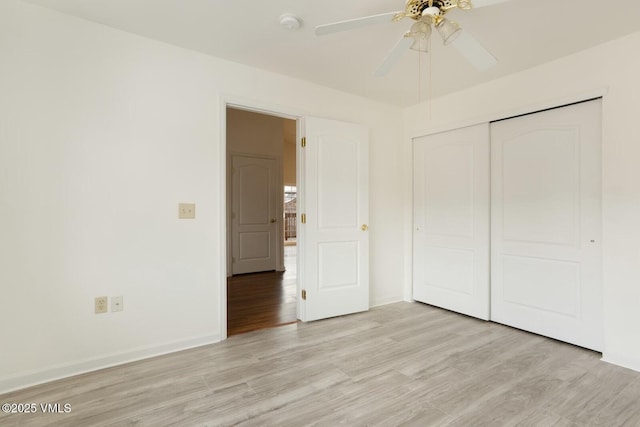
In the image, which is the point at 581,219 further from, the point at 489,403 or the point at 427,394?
the point at 427,394

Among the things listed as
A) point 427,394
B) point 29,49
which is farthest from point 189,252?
point 427,394

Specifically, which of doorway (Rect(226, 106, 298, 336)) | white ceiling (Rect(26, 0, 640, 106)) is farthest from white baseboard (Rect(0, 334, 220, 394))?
white ceiling (Rect(26, 0, 640, 106))

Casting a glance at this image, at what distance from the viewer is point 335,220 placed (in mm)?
3414

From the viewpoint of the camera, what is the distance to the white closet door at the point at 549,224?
2564 mm

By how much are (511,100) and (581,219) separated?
4.14 feet

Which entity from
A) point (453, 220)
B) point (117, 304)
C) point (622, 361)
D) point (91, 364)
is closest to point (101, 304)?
point (117, 304)

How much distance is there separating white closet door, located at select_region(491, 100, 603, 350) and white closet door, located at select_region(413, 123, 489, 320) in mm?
111

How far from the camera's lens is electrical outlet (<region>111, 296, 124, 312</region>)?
2.34 m

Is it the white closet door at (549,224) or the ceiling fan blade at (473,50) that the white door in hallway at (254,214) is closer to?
the white closet door at (549,224)

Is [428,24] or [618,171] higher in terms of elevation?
[428,24]

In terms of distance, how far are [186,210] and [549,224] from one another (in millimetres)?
3174

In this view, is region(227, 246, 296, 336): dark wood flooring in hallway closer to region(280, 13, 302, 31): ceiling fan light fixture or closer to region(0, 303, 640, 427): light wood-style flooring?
region(0, 303, 640, 427): light wood-style flooring

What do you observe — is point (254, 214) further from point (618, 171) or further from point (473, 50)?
point (618, 171)

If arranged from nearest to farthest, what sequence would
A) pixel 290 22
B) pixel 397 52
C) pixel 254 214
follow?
pixel 397 52 < pixel 290 22 < pixel 254 214
